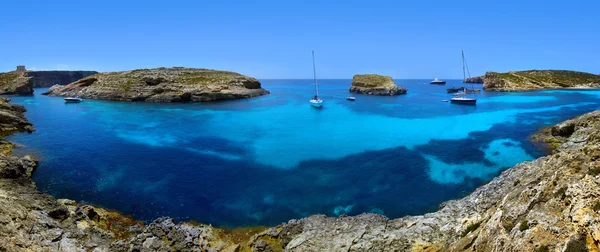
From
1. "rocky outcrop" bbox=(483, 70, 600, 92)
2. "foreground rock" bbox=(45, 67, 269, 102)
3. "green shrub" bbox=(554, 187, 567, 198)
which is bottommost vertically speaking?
"green shrub" bbox=(554, 187, 567, 198)

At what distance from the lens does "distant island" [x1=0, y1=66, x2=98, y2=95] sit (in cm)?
12144

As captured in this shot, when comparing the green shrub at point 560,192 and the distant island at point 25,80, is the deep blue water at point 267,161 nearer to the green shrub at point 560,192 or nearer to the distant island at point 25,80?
the green shrub at point 560,192

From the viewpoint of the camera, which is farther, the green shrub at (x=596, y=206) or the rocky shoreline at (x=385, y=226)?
the rocky shoreline at (x=385, y=226)

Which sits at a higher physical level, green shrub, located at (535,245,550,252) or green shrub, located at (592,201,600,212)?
green shrub, located at (592,201,600,212)

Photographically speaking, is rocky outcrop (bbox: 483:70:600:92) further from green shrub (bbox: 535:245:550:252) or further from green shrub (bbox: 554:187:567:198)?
green shrub (bbox: 535:245:550:252)

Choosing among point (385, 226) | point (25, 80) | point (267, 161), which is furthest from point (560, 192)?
point (25, 80)

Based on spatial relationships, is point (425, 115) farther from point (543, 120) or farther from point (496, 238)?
point (496, 238)

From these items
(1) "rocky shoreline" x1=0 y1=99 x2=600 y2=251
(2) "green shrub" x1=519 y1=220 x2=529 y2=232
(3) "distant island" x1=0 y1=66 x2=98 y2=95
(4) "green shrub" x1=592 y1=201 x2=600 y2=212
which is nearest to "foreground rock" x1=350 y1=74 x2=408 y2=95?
(1) "rocky shoreline" x1=0 y1=99 x2=600 y2=251

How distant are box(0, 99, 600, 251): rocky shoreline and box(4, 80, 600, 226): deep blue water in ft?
9.70

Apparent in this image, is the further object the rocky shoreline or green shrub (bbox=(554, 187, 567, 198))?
green shrub (bbox=(554, 187, 567, 198))

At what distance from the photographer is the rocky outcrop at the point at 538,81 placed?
14014 cm

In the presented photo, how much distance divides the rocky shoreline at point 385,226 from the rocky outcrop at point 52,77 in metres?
Result: 189

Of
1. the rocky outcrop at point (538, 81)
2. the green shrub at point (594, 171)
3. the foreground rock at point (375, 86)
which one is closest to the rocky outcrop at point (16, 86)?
the foreground rock at point (375, 86)

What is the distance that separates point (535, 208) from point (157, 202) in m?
25.4
